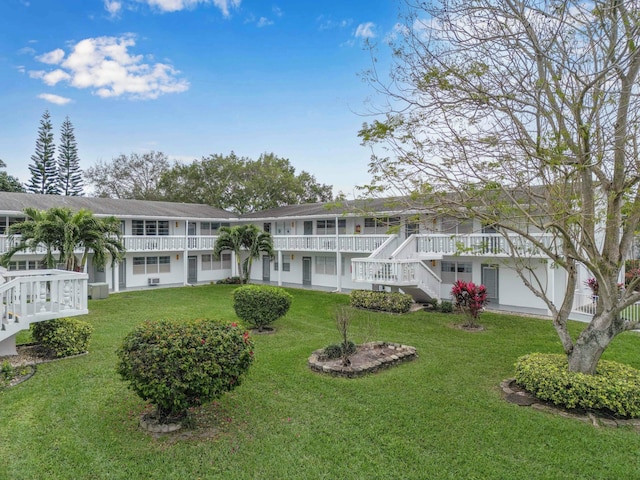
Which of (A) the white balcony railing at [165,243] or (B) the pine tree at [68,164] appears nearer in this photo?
(A) the white balcony railing at [165,243]

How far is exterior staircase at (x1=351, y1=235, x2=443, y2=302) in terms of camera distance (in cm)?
1502

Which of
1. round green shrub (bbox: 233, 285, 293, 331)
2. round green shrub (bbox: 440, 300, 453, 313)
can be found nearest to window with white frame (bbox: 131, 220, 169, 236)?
round green shrub (bbox: 233, 285, 293, 331)

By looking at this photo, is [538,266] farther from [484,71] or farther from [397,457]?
[397,457]

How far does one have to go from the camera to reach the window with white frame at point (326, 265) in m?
22.7

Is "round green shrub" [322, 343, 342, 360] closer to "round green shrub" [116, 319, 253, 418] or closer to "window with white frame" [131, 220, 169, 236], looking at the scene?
"round green shrub" [116, 319, 253, 418]

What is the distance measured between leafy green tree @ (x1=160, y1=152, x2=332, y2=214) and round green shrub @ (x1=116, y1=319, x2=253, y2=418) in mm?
30830

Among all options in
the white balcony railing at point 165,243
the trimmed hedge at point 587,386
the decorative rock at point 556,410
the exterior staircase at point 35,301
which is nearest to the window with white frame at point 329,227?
the white balcony railing at point 165,243

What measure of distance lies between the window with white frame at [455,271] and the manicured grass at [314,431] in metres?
8.43

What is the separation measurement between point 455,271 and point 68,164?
4059 cm

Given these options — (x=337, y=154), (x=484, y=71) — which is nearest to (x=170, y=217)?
(x=337, y=154)

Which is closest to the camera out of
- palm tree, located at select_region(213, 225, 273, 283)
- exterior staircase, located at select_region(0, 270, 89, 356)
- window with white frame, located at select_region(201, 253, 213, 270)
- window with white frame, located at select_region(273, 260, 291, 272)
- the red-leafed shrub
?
exterior staircase, located at select_region(0, 270, 89, 356)

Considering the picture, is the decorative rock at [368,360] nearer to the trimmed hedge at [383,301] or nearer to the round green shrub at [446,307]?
the trimmed hedge at [383,301]

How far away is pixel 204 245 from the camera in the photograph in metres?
24.9

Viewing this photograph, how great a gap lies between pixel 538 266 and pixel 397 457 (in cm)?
1370
